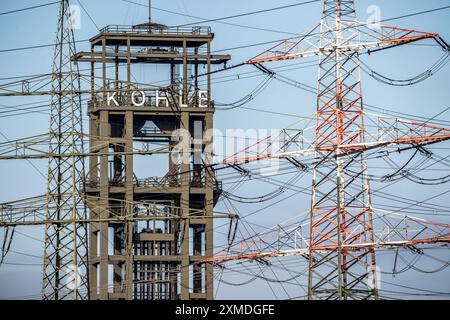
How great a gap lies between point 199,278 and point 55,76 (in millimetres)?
40601

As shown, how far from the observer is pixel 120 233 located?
12750cm

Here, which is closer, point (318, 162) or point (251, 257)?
point (318, 162)

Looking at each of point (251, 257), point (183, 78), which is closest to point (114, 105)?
point (183, 78)

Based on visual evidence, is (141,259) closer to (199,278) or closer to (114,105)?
(199,278)
